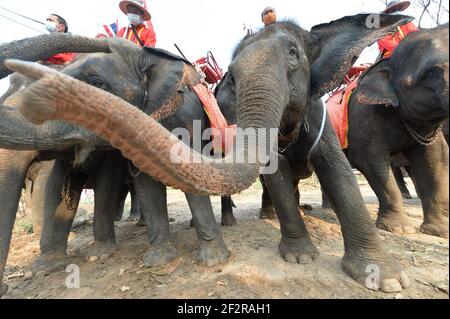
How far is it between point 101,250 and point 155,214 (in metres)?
0.81

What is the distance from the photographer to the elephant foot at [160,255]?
326 cm

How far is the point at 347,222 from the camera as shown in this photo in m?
2.78

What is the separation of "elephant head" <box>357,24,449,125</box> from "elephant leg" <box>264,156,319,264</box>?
1.42 meters

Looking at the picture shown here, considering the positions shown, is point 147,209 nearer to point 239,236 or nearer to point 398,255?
A: point 239,236

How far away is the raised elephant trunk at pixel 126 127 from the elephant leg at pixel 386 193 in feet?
9.36

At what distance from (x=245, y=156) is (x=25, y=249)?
4.33m

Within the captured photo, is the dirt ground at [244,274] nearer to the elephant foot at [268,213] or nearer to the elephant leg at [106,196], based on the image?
the elephant leg at [106,196]

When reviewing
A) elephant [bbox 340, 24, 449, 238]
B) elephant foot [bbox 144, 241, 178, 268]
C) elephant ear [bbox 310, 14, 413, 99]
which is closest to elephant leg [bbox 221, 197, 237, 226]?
elephant foot [bbox 144, 241, 178, 268]

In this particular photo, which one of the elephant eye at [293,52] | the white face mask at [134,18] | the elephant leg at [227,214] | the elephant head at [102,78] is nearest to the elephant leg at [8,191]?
the elephant head at [102,78]

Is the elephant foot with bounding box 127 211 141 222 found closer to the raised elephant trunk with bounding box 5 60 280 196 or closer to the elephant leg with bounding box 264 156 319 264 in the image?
the elephant leg with bounding box 264 156 319 264

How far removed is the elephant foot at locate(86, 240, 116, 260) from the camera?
3758 millimetres

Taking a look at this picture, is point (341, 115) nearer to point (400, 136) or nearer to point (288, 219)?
point (400, 136)

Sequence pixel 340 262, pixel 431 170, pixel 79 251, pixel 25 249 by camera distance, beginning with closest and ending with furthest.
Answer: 1. pixel 340 262
2. pixel 431 170
3. pixel 79 251
4. pixel 25 249
